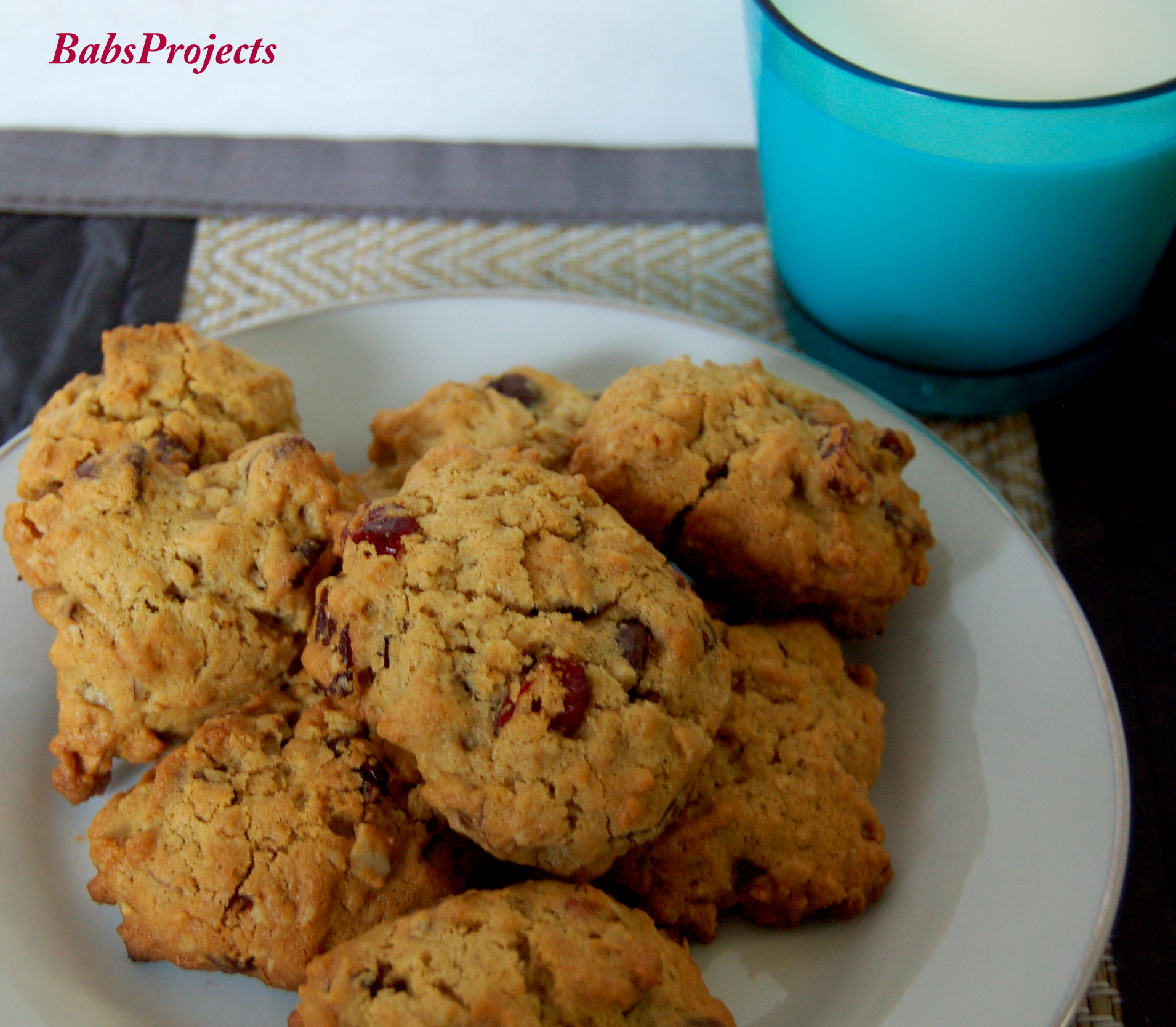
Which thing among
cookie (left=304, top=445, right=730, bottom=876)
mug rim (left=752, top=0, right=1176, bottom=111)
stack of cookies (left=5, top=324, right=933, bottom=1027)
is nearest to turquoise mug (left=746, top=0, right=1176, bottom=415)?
mug rim (left=752, top=0, right=1176, bottom=111)

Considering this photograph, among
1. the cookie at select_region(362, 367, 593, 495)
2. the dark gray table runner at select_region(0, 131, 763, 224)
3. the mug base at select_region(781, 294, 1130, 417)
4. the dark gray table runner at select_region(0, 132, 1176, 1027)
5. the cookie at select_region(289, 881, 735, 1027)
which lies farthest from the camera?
the dark gray table runner at select_region(0, 131, 763, 224)

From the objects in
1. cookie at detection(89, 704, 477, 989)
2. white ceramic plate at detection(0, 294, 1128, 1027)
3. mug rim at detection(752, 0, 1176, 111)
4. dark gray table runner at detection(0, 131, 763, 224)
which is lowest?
white ceramic plate at detection(0, 294, 1128, 1027)

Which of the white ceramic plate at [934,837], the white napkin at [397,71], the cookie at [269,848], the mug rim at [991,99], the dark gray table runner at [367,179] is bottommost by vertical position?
the white ceramic plate at [934,837]

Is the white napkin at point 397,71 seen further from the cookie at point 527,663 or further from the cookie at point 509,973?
the cookie at point 509,973

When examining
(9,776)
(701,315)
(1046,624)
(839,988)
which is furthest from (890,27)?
(9,776)

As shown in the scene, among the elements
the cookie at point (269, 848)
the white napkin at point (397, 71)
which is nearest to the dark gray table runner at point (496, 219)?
the white napkin at point (397, 71)

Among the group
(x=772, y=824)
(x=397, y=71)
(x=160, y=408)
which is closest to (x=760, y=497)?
(x=772, y=824)

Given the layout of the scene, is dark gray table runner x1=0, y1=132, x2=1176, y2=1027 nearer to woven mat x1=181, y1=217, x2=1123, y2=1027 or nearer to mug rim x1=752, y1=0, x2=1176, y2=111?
woven mat x1=181, y1=217, x2=1123, y2=1027

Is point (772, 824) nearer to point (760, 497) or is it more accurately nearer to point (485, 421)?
point (760, 497)
